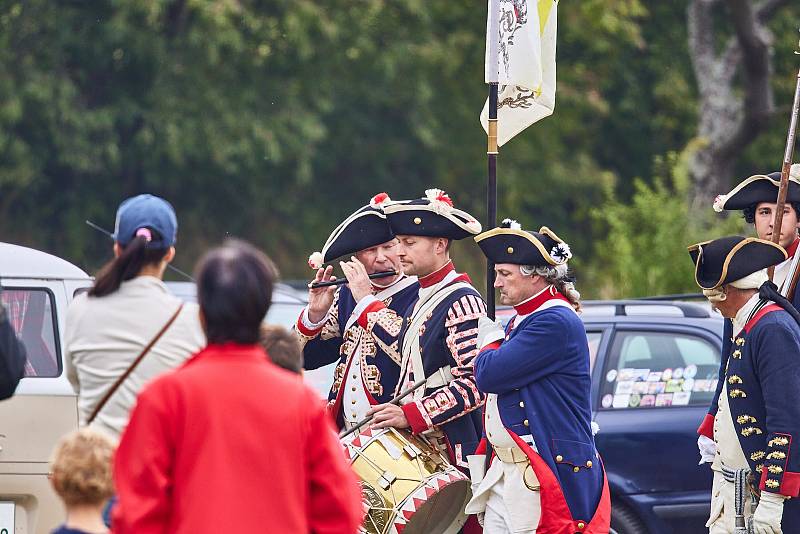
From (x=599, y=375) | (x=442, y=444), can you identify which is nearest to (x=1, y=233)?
(x=599, y=375)

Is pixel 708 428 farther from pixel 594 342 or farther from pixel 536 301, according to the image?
pixel 594 342

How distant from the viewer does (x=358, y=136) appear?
22.3 metres

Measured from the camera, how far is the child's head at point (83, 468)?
4145mm

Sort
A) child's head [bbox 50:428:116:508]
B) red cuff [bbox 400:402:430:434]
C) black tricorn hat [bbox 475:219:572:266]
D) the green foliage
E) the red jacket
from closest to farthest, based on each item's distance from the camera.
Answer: the red jacket
child's head [bbox 50:428:116:508]
black tricorn hat [bbox 475:219:572:266]
red cuff [bbox 400:402:430:434]
the green foliage

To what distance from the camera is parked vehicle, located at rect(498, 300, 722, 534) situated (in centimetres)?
827

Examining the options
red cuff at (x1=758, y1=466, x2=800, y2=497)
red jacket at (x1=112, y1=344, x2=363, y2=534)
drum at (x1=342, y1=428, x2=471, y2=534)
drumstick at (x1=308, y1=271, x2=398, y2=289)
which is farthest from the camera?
drumstick at (x1=308, y1=271, x2=398, y2=289)

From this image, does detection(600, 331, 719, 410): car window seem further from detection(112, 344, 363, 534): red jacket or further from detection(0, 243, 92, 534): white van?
detection(112, 344, 363, 534): red jacket

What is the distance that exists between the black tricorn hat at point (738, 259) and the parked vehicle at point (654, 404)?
2.41 m

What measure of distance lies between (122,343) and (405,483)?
1937 millimetres

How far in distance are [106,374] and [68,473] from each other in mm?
562

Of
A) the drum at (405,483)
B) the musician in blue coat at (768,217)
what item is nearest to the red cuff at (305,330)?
the drum at (405,483)

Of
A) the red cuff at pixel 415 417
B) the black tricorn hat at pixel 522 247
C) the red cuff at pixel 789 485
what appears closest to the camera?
the red cuff at pixel 789 485

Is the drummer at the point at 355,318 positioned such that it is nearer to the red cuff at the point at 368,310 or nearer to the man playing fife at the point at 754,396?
the red cuff at the point at 368,310

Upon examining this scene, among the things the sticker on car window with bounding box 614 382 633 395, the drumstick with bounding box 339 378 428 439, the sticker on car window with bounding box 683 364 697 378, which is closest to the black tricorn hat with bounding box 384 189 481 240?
the drumstick with bounding box 339 378 428 439
